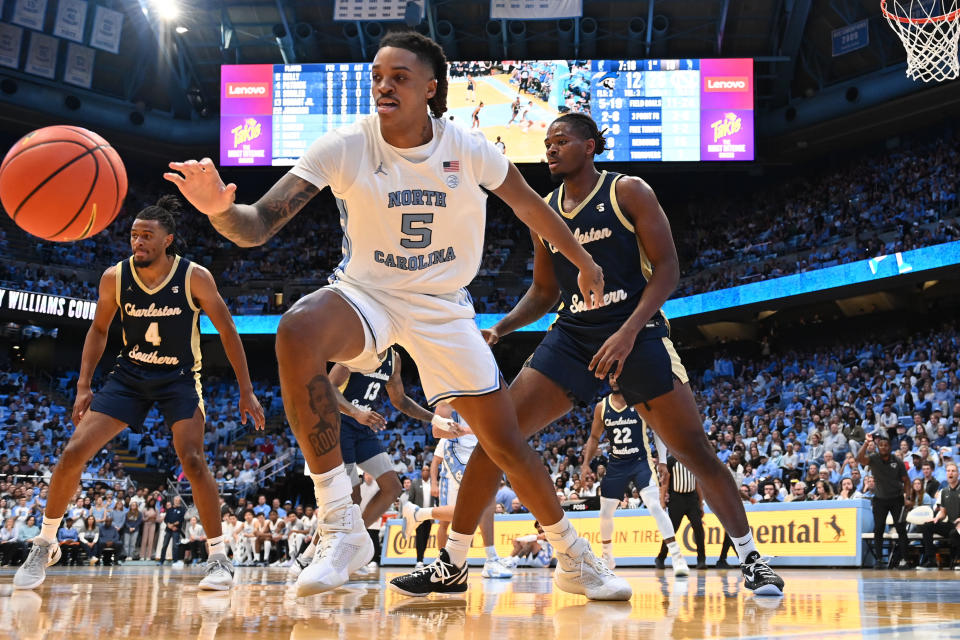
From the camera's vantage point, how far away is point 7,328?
2559cm

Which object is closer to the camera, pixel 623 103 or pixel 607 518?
pixel 607 518

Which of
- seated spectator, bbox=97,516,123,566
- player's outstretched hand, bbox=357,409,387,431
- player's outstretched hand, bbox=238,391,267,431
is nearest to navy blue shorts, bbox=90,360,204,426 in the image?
player's outstretched hand, bbox=238,391,267,431

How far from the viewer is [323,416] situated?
3225 millimetres

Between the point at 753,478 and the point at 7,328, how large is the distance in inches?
854

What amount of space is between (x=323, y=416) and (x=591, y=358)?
1.47m

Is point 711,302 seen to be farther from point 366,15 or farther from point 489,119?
point 366,15

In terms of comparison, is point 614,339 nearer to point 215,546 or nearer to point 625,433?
point 215,546

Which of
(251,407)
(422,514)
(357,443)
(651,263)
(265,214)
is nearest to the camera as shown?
(265,214)

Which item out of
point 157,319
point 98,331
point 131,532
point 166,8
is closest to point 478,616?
point 157,319

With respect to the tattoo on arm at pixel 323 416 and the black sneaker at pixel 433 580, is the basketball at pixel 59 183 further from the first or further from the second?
the black sneaker at pixel 433 580

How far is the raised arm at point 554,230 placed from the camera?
354 cm

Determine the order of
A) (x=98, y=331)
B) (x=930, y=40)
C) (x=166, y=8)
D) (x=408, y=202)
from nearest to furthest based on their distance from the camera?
(x=408, y=202) → (x=98, y=331) → (x=930, y=40) → (x=166, y=8)

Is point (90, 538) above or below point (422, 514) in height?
below

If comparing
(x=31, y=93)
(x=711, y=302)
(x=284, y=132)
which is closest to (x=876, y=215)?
(x=711, y=302)
